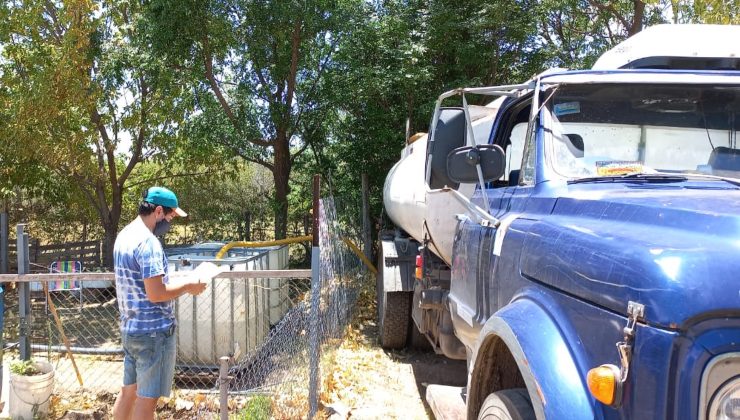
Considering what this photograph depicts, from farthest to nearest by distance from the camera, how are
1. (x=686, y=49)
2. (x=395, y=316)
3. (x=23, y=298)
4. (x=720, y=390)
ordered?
1. (x=395, y=316)
2. (x=23, y=298)
3. (x=686, y=49)
4. (x=720, y=390)

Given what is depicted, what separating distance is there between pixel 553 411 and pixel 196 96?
1290 centimetres

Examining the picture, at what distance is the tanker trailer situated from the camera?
11.5 feet

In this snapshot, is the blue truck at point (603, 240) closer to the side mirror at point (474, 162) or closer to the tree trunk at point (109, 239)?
the side mirror at point (474, 162)

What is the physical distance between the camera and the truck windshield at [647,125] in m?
2.76

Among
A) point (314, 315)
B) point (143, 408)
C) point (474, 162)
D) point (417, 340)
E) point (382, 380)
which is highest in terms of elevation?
point (474, 162)

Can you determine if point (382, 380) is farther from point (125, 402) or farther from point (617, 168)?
point (617, 168)

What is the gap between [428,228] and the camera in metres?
4.70

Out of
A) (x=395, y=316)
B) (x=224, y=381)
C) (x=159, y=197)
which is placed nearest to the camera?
(x=224, y=381)

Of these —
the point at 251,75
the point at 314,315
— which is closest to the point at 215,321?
the point at 314,315

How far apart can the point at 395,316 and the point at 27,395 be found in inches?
146

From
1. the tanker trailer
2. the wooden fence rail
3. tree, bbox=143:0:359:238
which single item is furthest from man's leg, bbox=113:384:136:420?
the wooden fence rail

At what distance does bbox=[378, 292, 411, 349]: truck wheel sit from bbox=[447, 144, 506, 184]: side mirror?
3604mm

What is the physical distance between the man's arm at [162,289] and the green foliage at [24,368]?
224 cm

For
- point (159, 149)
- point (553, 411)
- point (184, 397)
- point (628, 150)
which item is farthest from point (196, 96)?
point (553, 411)
